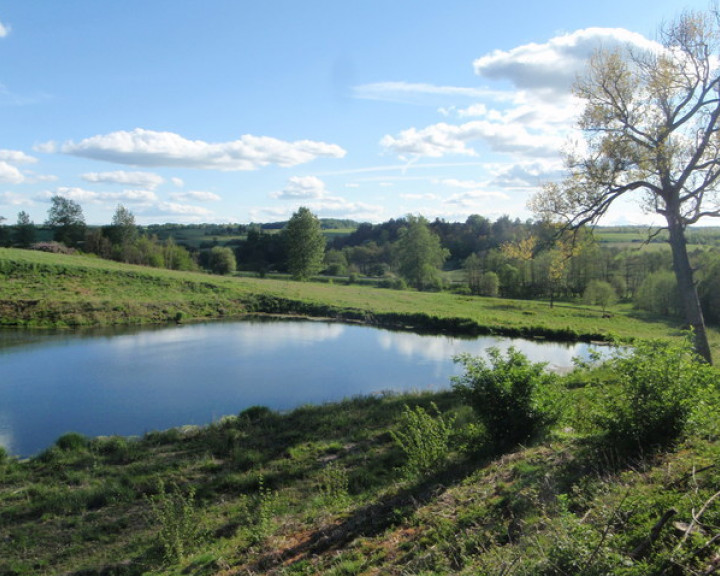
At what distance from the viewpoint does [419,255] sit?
7469 cm

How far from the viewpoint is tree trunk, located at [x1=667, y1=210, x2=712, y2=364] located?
42.1ft

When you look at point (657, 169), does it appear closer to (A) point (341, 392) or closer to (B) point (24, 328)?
(A) point (341, 392)

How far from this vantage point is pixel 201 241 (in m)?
133

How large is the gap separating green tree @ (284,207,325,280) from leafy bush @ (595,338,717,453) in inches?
2529

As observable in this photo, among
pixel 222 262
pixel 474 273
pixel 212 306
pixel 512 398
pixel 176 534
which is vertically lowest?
pixel 176 534

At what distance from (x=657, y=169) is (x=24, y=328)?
37.9m

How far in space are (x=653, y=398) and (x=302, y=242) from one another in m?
65.0

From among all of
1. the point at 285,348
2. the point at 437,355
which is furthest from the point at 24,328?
the point at 437,355

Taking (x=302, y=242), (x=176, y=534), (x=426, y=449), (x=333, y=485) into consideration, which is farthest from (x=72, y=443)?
(x=302, y=242)

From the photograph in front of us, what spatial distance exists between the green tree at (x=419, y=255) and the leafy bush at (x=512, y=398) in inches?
2596

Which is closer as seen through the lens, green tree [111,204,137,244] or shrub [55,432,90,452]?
shrub [55,432,90,452]

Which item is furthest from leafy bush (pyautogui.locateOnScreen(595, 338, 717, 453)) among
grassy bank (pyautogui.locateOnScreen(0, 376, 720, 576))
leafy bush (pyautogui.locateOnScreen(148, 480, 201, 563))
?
leafy bush (pyautogui.locateOnScreen(148, 480, 201, 563))

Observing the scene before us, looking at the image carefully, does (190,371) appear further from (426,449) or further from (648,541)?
(648,541)

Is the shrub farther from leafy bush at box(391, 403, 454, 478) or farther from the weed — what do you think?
leafy bush at box(391, 403, 454, 478)
